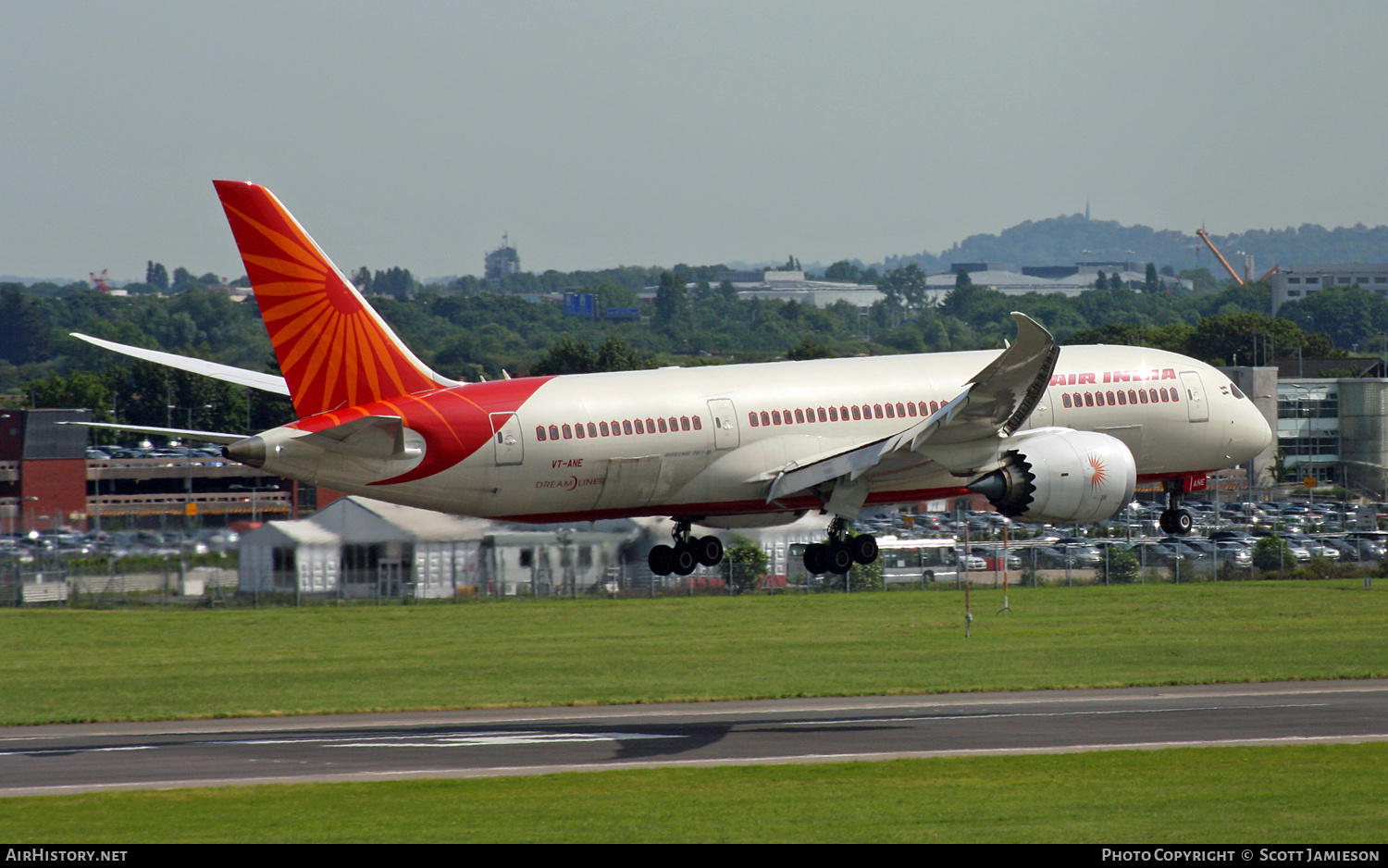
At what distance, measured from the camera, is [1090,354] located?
50.2 metres

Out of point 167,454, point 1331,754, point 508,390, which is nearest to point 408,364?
point 508,390

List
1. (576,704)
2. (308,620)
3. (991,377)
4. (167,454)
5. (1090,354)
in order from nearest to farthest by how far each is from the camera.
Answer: (991,377), (1090,354), (576,704), (308,620), (167,454)

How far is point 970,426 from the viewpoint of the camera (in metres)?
44.1

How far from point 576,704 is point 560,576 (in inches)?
972

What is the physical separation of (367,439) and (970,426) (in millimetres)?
15344

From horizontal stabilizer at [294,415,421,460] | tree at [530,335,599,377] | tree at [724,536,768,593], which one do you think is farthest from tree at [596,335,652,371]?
horizontal stabilizer at [294,415,421,460]

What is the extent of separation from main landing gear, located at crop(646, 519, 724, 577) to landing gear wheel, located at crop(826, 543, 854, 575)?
342cm

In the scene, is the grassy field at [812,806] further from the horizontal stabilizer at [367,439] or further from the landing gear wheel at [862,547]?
the horizontal stabilizer at [367,439]

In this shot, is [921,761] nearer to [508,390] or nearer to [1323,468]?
[508,390]

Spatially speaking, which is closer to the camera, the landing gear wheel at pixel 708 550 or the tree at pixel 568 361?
the landing gear wheel at pixel 708 550

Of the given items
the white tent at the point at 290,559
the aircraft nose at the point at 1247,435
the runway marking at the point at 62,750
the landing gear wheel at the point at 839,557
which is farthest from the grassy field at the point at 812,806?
the white tent at the point at 290,559

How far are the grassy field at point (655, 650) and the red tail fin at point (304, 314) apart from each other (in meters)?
19.7

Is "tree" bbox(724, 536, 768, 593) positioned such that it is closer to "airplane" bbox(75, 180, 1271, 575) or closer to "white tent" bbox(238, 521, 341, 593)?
"white tent" bbox(238, 521, 341, 593)

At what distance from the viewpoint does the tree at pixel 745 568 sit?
91.4m
